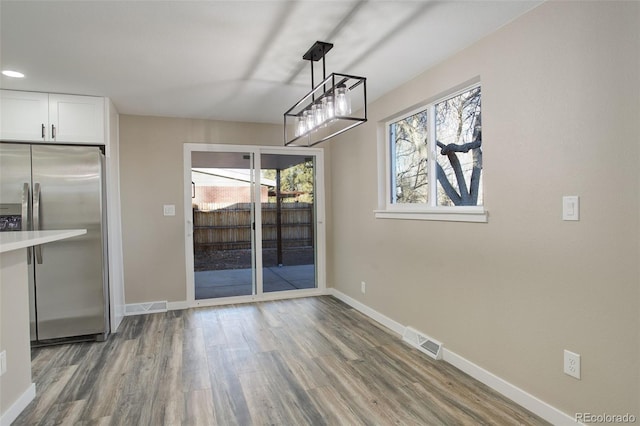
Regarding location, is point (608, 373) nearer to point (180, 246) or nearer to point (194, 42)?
point (194, 42)

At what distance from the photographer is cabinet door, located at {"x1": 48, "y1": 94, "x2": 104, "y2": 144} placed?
130 inches

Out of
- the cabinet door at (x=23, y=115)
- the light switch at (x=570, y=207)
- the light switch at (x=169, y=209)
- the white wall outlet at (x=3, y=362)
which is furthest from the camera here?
the light switch at (x=169, y=209)

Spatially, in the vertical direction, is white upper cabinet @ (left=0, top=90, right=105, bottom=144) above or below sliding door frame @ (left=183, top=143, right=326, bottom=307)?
above

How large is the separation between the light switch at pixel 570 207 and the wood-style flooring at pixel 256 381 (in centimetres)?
115

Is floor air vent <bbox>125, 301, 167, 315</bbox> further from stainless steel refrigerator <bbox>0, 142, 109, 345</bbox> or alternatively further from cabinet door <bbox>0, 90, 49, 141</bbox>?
cabinet door <bbox>0, 90, 49, 141</bbox>

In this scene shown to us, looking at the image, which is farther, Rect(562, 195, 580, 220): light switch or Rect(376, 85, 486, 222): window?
Rect(376, 85, 486, 222): window

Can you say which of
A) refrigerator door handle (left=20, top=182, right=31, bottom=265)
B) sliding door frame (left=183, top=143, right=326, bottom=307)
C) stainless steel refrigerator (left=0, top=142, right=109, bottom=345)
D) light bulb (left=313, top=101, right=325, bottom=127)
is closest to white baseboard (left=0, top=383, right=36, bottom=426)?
stainless steel refrigerator (left=0, top=142, right=109, bottom=345)

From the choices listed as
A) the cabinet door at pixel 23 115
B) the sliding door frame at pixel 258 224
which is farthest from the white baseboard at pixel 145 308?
the cabinet door at pixel 23 115

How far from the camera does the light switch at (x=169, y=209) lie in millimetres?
4199

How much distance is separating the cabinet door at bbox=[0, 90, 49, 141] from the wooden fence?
174 cm

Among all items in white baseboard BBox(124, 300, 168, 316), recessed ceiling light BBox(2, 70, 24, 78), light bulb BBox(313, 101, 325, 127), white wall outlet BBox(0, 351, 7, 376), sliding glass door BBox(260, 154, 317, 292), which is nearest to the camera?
white wall outlet BBox(0, 351, 7, 376)

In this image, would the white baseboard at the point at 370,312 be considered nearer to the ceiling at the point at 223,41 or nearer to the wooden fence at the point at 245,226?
the wooden fence at the point at 245,226

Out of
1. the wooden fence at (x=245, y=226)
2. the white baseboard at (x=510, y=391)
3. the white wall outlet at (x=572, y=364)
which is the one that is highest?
the wooden fence at (x=245, y=226)

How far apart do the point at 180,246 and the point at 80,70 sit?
2155 millimetres
